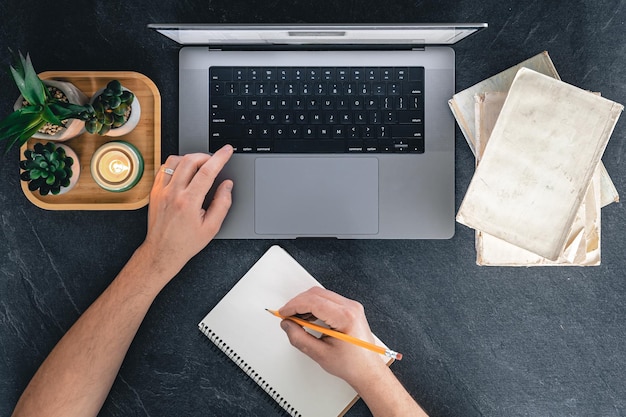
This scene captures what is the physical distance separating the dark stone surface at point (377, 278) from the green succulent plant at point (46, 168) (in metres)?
0.11

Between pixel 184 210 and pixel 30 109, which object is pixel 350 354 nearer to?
pixel 184 210

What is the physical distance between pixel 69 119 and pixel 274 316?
0.44 meters

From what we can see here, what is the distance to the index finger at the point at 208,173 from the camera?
2.67 feet

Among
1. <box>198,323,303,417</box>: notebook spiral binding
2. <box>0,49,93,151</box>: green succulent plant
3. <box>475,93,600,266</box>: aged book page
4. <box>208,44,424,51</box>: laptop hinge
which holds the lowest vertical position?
<box>198,323,303,417</box>: notebook spiral binding

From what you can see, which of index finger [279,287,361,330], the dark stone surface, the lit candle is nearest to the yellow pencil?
index finger [279,287,361,330]

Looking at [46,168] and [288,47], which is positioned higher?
[288,47]

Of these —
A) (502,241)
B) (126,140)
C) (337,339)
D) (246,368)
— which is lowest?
(246,368)

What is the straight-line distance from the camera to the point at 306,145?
848 mm

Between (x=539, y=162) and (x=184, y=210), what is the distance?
0.53 metres

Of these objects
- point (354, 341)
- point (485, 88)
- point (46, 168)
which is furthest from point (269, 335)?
point (485, 88)

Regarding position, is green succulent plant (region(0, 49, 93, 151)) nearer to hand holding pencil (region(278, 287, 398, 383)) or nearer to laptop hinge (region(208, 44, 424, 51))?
laptop hinge (region(208, 44, 424, 51))

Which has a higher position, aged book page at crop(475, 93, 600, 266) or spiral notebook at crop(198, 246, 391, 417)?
aged book page at crop(475, 93, 600, 266)

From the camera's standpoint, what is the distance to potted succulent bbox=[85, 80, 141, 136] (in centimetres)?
78

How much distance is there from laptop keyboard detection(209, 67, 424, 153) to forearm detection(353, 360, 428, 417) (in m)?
0.35
